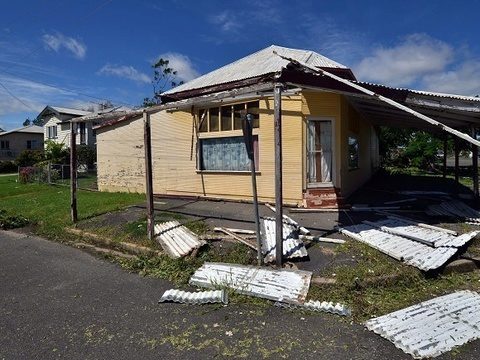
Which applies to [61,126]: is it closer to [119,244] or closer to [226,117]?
[226,117]

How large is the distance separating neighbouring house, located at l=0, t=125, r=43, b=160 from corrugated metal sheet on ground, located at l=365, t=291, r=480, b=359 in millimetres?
51052

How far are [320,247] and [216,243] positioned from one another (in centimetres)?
183

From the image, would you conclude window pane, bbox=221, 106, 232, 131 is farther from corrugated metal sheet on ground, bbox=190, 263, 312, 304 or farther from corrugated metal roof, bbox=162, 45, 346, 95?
corrugated metal sheet on ground, bbox=190, 263, 312, 304

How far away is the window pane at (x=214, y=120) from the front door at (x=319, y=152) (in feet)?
9.97

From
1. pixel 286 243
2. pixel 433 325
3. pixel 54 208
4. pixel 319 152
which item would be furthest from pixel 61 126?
pixel 433 325

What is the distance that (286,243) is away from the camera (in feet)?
20.5

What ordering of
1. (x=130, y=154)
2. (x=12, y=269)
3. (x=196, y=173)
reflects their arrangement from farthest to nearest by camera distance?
(x=130, y=154) → (x=196, y=173) → (x=12, y=269)

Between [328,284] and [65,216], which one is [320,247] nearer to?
[328,284]

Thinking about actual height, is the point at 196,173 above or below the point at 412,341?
above

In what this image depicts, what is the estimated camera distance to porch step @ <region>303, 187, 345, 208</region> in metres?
9.73

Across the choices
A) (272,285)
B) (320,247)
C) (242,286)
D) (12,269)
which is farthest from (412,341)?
(12,269)

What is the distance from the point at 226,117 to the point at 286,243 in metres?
6.06

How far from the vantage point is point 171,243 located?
677 centimetres

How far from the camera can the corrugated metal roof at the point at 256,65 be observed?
11016mm
